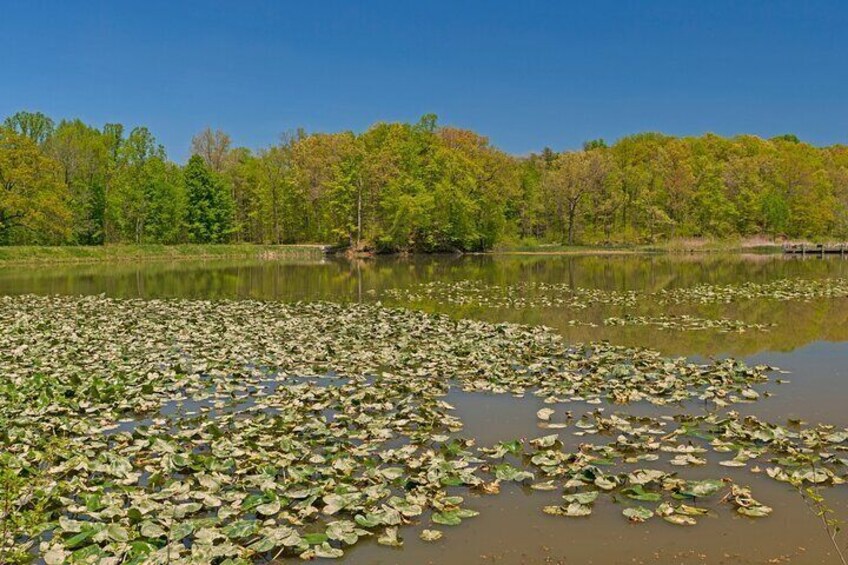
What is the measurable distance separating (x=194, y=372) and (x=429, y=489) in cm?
651

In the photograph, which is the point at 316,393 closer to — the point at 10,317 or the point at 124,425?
the point at 124,425

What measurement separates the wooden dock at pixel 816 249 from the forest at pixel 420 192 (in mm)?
10720

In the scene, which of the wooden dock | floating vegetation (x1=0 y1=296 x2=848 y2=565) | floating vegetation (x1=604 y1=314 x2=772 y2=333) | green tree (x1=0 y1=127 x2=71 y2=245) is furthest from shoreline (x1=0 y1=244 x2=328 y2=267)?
the wooden dock

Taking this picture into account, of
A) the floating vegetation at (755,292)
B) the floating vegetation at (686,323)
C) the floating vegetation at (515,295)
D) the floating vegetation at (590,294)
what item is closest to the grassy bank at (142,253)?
the floating vegetation at (515,295)

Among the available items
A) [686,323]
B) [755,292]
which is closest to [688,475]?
[686,323]

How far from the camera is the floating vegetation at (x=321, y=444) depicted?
5277mm

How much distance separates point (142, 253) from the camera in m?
55.8

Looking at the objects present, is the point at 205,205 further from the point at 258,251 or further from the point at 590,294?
the point at 590,294

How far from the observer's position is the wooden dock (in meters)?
60.2

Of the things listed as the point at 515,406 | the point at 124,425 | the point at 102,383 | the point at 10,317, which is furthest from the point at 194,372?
the point at 10,317

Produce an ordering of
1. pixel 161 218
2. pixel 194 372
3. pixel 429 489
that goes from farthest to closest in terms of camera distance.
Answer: pixel 161 218 → pixel 194 372 → pixel 429 489

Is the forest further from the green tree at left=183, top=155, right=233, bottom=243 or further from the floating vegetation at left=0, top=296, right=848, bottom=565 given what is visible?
the floating vegetation at left=0, top=296, right=848, bottom=565

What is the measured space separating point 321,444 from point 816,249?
66.7 metres

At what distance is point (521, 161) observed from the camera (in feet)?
293
